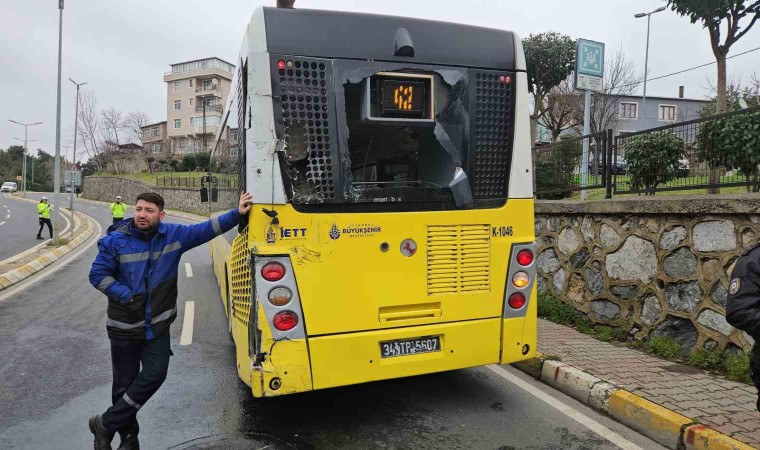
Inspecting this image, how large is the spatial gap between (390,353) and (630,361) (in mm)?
2760

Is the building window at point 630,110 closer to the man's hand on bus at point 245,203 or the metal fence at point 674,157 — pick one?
the metal fence at point 674,157

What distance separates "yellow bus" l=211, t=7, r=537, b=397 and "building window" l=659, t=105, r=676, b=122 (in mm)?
42239

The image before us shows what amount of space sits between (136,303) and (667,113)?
4567cm

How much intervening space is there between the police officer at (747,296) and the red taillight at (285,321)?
2.61 meters

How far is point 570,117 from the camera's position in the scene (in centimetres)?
2642

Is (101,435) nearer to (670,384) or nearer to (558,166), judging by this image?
(670,384)

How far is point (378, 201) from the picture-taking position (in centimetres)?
388

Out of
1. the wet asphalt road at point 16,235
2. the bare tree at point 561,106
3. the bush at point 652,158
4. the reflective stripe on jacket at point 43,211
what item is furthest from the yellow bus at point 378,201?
the bare tree at point 561,106

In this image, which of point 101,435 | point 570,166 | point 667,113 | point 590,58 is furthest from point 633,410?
point 667,113

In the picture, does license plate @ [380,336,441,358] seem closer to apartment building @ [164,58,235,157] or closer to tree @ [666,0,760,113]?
tree @ [666,0,760,113]

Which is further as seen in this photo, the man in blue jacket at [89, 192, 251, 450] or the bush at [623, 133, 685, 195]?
the bush at [623, 133, 685, 195]

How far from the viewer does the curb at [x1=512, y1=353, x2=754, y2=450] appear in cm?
348

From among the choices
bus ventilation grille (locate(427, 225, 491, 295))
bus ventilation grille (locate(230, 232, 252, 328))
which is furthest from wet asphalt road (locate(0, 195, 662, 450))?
bus ventilation grille (locate(427, 225, 491, 295))

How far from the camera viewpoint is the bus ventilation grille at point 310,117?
3.69 meters
